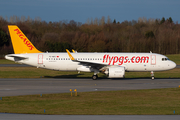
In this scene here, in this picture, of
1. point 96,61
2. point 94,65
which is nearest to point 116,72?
point 94,65

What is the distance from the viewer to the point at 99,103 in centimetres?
1809

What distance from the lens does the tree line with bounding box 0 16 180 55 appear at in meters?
92.1

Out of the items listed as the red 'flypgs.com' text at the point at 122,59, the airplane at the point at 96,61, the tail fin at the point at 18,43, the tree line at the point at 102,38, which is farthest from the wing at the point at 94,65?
the tree line at the point at 102,38

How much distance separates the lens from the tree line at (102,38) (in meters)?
92.1

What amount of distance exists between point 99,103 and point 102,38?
82.1 meters

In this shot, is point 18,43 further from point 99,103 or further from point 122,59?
point 99,103

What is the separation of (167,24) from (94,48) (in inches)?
2310

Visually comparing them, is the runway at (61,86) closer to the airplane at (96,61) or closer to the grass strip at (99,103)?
the grass strip at (99,103)

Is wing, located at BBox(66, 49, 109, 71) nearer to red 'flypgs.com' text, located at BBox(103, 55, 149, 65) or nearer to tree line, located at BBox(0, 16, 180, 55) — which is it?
red 'flypgs.com' text, located at BBox(103, 55, 149, 65)

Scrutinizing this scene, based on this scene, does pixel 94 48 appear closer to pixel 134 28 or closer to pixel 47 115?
pixel 134 28

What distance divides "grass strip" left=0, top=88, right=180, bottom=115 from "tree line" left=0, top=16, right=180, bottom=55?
67696 mm

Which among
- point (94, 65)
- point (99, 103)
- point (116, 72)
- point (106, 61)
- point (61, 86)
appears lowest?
point (99, 103)

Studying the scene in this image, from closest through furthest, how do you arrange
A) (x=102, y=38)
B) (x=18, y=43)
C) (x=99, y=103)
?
(x=99, y=103), (x=18, y=43), (x=102, y=38)

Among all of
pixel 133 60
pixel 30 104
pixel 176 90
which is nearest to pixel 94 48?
pixel 133 60
